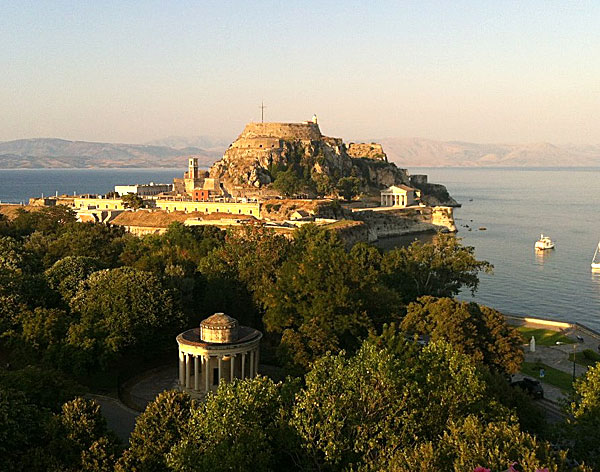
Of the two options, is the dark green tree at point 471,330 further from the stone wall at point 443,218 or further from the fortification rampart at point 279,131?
the fortification rampart at point 279,131

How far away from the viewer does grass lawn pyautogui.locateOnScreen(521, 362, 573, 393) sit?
113 feet

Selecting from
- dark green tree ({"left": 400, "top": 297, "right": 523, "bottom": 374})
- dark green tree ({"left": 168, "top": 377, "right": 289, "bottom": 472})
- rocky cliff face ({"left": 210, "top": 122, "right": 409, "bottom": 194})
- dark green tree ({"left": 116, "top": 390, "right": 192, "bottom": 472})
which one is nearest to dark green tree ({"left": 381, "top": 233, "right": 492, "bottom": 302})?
dark green tree ({"left": 400, "top": 297, "right": 523, "bottom": 374})

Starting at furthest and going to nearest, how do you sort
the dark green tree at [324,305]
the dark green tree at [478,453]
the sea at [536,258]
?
the sea at [536,258]
the dark green tree at [324,305]
the dark green tree at [478,453]

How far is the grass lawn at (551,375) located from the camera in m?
34.6

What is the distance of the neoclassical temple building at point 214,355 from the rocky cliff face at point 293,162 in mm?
96945

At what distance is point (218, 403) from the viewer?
21.2 m

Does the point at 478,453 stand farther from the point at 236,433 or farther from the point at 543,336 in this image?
the point at 543,336

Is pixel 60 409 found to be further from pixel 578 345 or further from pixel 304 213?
pixel 304 213

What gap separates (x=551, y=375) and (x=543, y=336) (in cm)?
913

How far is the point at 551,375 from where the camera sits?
36.1 m

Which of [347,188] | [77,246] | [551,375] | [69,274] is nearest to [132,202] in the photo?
[347,188]

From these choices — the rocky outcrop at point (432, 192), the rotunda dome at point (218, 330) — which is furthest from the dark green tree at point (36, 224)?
the rocky outcrop at point (432, 192)

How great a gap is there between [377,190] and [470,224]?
2711 cm

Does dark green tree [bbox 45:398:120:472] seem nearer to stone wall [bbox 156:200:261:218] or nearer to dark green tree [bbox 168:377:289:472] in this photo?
dark green tree [bbox 168:377:289:472]
